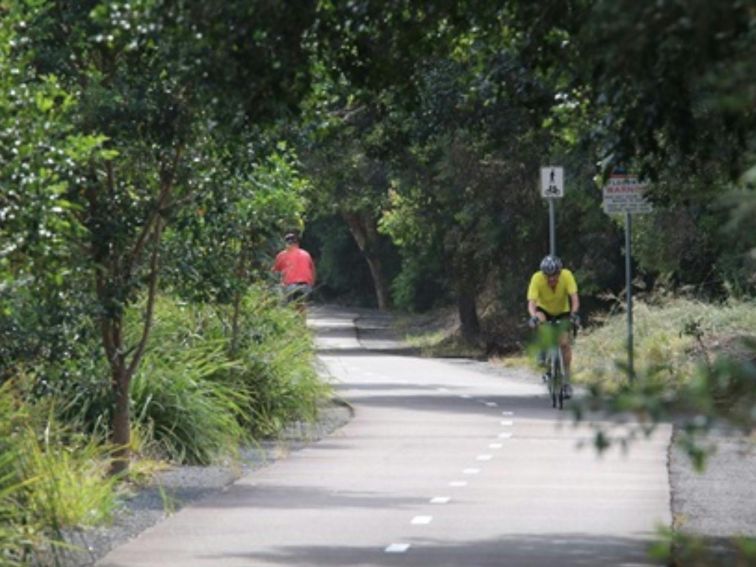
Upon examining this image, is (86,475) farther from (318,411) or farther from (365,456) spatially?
(318,411)

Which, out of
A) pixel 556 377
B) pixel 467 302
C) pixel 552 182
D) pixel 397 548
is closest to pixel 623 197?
pixel 556 377

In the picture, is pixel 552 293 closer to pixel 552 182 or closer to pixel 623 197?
pixel 623 197

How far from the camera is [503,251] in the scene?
42500mm

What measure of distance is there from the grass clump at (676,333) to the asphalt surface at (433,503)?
4.68m

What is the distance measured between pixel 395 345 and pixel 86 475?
122ft

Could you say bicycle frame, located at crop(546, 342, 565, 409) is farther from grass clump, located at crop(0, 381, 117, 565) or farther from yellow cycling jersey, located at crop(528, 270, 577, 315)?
grass clump, located at crop(0, 381, 117, 565)

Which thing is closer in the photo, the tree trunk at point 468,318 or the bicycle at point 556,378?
the bicycle at point 556,378

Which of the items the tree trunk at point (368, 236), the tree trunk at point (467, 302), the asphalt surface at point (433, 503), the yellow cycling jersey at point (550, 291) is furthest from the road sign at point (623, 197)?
the tree trunk at point (368, 236)

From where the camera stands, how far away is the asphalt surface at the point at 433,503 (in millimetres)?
12906

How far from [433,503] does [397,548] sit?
270cm

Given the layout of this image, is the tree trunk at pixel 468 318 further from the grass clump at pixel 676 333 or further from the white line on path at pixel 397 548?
the white line on path at pixel 397 548

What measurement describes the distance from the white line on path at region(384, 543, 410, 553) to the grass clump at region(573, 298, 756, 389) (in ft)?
45.5

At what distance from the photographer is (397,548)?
1316 cm

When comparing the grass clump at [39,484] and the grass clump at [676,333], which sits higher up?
the grass clump at [39,484]
